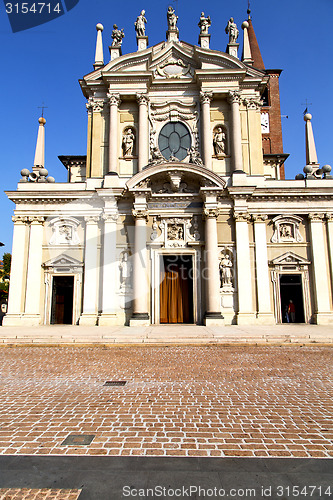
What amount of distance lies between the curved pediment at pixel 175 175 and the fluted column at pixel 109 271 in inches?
88.5

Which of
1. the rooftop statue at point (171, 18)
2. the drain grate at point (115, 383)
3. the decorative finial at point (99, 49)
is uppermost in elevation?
the rooftop statue at point (171, 18)

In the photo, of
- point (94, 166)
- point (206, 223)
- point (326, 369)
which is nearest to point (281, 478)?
A: point (326, 369)

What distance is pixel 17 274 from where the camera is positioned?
19641 millimetres

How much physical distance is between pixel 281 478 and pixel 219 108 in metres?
21.1

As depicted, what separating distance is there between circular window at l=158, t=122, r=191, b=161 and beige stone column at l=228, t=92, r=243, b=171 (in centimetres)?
266

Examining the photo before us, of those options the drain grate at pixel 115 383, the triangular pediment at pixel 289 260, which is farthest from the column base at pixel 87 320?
the drain grate at pixel 115 383

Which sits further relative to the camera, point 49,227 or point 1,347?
point 49,227

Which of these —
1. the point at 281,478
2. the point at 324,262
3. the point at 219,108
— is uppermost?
the point at 219,108

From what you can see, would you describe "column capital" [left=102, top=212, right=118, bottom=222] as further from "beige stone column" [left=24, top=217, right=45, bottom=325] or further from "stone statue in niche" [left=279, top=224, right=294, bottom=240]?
"stone statue in niche" [left=279, top=224, right=294, bottom=240]

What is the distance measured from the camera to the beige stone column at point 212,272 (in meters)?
18.2

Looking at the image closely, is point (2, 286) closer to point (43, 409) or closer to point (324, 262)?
point (324, 262)

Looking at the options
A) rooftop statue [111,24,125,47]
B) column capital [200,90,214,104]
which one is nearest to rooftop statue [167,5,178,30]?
rooftop statue [111,24,125,47]

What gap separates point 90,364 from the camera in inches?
345

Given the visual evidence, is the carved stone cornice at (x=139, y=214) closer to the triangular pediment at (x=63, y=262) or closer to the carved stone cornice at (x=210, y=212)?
the carved stone cornice at (x=210, y=212)
